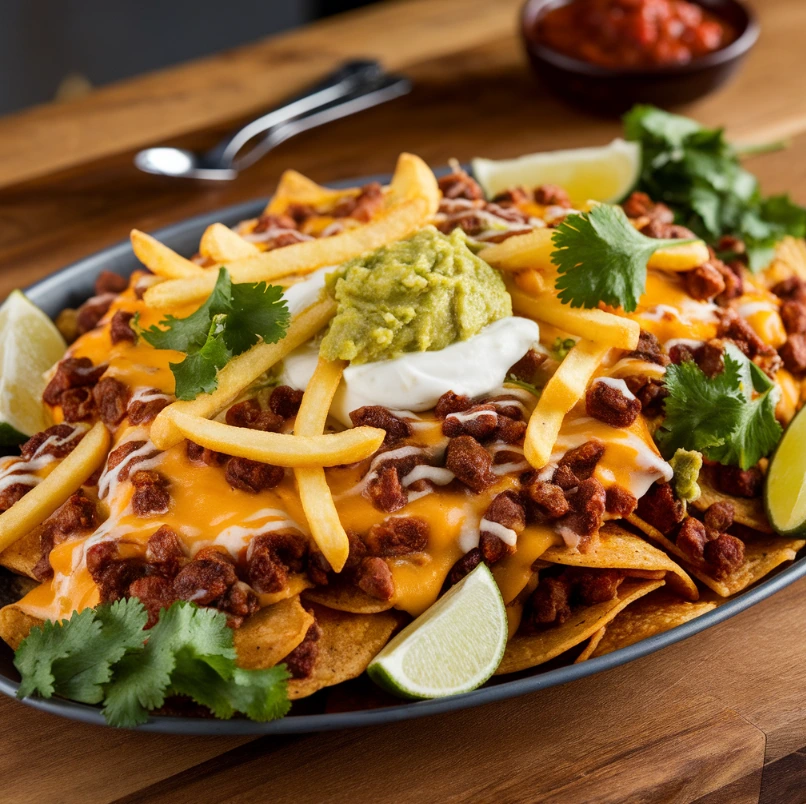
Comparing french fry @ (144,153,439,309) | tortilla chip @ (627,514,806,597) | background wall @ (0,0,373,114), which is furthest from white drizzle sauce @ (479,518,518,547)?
background wall @ (0,0,373,114)

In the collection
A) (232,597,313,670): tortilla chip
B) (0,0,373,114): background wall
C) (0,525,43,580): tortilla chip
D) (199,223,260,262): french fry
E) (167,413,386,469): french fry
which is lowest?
(232,597,313,670): tortilla chip

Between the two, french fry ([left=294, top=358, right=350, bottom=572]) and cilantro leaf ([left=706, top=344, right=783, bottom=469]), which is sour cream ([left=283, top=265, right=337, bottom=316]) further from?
cilantro leaf ([left=706, top=344, right=783, bottom=469])

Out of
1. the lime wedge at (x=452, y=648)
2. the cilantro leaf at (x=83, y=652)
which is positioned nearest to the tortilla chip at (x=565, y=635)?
the lime wedge at (x=452, y=648)

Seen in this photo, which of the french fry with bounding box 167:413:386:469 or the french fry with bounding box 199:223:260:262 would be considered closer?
the french fry with bounding box 167:413:386:469

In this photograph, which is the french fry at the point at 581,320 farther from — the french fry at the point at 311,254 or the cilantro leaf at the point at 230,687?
the cilantro leaf at the point at 230,687

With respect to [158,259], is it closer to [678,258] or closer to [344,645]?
[344,645]

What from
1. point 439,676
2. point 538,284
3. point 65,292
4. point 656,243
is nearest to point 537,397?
point 538,284

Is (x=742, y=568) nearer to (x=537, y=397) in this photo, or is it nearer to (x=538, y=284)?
(x=537, y=397)
